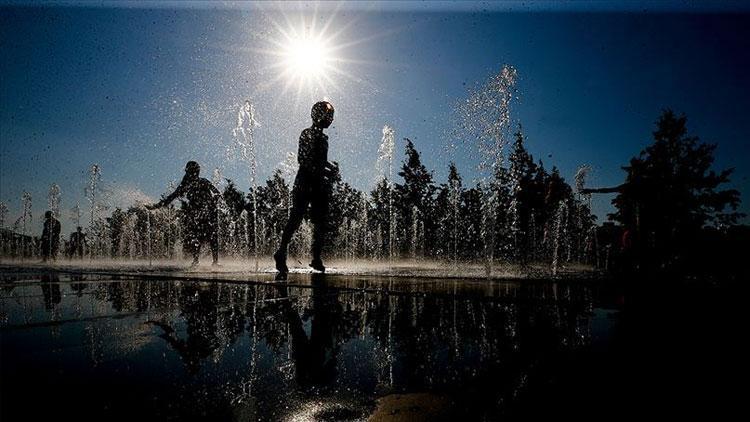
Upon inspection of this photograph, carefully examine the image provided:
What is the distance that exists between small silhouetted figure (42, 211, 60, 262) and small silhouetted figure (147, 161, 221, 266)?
10.6 m

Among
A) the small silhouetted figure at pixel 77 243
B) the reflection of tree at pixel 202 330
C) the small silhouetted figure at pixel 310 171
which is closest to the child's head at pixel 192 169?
the small silhouetted figure at pixel 310 171

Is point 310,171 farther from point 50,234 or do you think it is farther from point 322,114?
point 50,234

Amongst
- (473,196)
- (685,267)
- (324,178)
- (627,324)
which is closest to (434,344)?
(627,324)

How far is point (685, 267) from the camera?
502 inches

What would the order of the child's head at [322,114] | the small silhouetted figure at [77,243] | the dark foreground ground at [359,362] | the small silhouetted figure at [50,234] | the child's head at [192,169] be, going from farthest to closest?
the small silhouetted figure at [77,243] → the small silhouetted figure at [50,234] → the child's head at [192,169] → the child's head at [322,114] → the dark foreground ground at [359,362]

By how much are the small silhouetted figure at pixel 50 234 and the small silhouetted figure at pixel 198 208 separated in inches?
417

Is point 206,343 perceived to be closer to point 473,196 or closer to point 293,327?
point 293,327

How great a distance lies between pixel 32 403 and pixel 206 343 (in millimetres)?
694

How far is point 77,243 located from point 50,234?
9.67 metres

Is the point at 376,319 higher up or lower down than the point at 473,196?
lower down

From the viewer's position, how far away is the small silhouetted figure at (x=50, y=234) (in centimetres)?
1570

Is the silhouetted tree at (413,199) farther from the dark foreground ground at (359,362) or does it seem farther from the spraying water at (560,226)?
the dark foreground ground at (359,362)

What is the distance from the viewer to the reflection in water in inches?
42.4

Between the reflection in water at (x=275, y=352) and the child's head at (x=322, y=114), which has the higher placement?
the child's head at (x=322, y=114)
